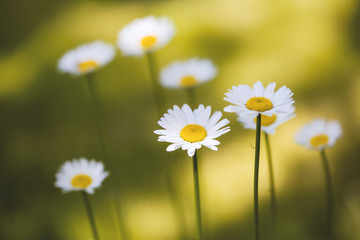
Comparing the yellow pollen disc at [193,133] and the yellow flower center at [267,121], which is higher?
the yellow flower center at [267,121]

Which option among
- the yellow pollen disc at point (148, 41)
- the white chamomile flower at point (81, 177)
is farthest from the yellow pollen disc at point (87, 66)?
the white chamomile flower at point (81, 177)

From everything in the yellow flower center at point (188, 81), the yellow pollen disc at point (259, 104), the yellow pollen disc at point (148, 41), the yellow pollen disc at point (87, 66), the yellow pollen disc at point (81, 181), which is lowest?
the yellow pollen disc at point (81, 181)

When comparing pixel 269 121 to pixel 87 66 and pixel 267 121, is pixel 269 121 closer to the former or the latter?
pixel 267 121

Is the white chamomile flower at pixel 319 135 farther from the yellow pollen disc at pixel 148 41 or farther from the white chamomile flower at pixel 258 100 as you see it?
the yellow pollen disc at pixel 148 41

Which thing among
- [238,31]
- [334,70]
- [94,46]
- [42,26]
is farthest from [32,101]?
[334,70]

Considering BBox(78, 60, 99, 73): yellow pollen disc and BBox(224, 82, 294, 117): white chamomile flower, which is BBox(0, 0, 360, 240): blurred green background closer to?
BBox(78, 60, 99, 73): yellow pollen disc

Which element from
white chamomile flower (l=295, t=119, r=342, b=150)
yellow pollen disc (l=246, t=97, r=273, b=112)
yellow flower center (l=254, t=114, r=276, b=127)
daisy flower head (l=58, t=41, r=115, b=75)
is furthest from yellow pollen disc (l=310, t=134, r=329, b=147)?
daisy flower head (l=58, t=41, r=115, b=75)
